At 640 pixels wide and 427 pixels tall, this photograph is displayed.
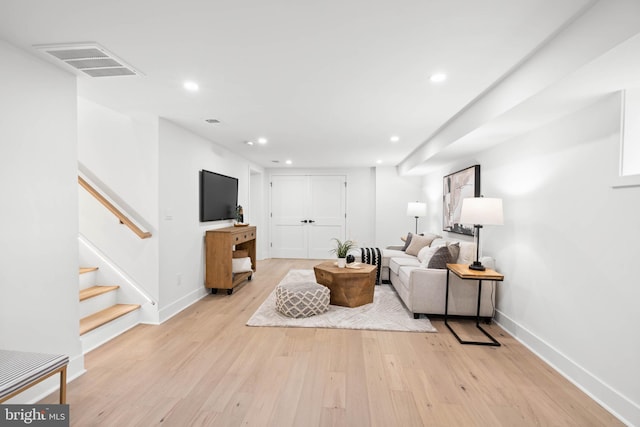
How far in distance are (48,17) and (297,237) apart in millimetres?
6212

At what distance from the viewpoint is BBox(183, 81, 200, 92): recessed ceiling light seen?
240 cm

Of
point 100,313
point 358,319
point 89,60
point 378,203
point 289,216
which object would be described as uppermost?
point 89,60

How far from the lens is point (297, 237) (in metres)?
7.49

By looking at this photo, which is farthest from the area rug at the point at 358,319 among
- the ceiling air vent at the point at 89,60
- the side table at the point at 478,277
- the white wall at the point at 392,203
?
the white wall at the point at 392,203

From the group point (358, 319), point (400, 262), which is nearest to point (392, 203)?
point (400, 262)

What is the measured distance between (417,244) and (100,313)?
4.49 meters

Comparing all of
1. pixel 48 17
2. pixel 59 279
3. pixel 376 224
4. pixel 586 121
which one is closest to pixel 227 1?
pixel 48 17

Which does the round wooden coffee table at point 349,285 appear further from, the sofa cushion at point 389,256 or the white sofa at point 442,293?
the sofa cushion at point 389,256

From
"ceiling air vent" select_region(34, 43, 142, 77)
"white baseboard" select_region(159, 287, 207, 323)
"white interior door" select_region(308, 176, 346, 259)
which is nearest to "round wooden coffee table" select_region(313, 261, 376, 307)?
"white baseboard" select_region(159, 287, 207, 323)

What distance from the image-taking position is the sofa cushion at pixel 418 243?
16.5 ft

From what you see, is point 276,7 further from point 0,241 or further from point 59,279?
point 59,279

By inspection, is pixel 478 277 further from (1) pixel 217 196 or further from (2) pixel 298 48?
(1) pixel 217 196

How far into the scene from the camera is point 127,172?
328 cm

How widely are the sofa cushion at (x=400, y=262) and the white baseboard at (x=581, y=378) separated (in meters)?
1.52
